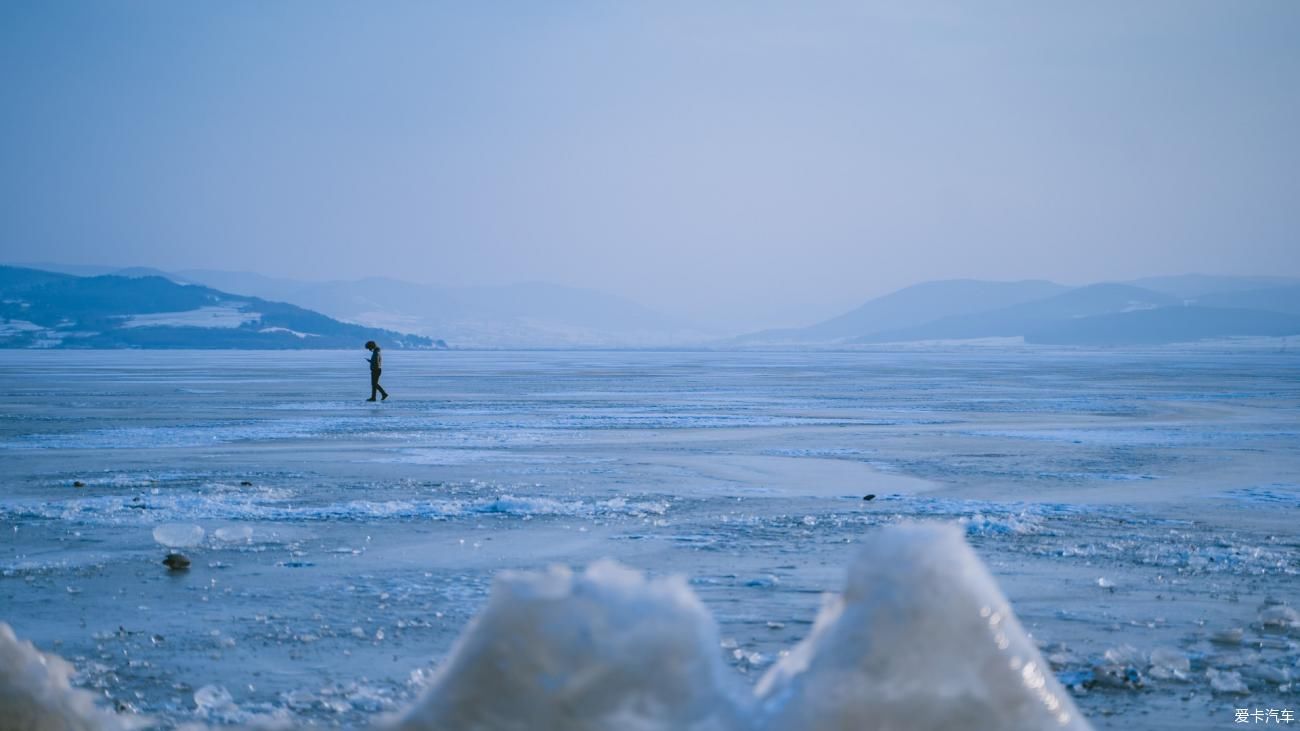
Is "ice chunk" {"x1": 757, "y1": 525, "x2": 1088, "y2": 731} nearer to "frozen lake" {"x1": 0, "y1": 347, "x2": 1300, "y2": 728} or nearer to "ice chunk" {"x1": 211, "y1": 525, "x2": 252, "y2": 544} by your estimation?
"frozen lake" {"x1": 0, "y1": 347, "x2": 1300, "y2": 728}

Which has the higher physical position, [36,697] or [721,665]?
[721,665]

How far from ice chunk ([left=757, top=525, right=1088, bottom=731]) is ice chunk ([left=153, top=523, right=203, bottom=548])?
687cm

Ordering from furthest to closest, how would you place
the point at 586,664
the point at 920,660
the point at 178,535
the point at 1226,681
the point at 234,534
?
the point at 234,534
the point at 178,535
the point at 1226,681
the point at 920,660
the point at 586,664

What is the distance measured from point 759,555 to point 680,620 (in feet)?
18.6

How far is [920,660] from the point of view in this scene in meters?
2.54

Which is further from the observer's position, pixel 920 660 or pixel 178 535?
pixel 178 535

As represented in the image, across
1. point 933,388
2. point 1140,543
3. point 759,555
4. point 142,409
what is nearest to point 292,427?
point 142,409

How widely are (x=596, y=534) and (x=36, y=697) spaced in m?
6.16

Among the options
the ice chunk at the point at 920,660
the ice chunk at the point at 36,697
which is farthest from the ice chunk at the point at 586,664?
the ice chunk at the point at 36,697

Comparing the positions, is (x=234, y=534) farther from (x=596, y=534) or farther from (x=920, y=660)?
(x=920, y=660)

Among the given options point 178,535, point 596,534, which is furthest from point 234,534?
point 596,534

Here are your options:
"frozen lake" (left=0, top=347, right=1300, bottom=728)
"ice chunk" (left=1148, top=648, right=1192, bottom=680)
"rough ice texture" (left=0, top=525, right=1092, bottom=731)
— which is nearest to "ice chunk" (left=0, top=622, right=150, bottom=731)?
"rough ice texture" (left=0, top=525, right=1092, bottom=731)

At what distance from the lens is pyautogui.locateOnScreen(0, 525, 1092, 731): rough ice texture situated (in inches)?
95.7

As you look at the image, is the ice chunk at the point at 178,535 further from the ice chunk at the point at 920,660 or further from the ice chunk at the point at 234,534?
the ice chunk at the point at 920,660
